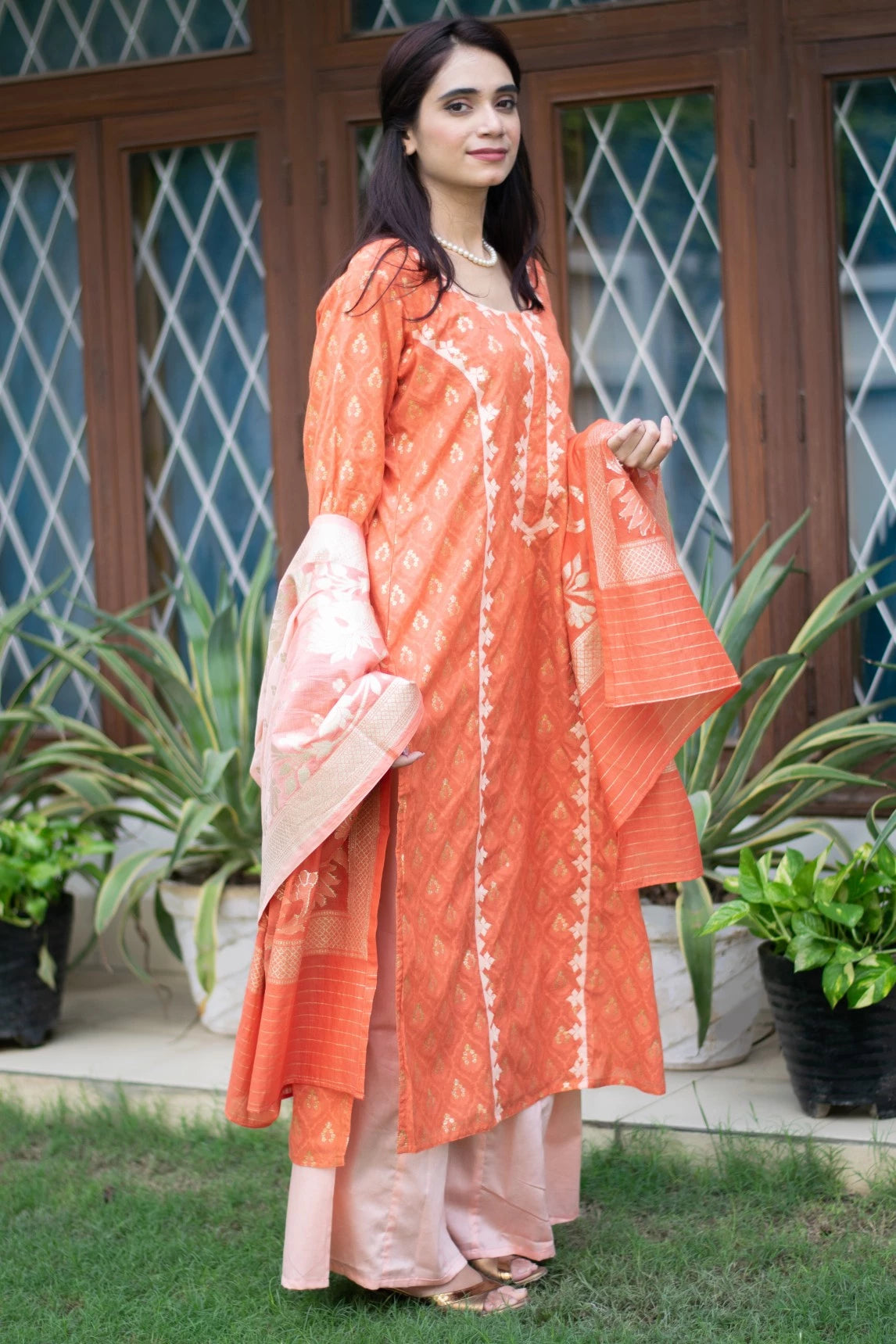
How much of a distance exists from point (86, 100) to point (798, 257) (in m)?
1.90

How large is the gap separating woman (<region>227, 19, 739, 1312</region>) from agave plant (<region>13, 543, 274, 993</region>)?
125 cm

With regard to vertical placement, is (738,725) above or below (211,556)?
below

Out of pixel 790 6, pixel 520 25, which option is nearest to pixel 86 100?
pixel 520 25

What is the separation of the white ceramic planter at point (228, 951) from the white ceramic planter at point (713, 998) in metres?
0.89

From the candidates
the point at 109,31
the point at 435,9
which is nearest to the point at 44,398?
the point at 109,31

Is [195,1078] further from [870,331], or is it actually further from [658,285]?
[870,331]

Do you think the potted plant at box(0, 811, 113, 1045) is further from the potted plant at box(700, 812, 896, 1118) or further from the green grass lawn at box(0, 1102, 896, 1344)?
the potted plant at box(700, 812, 896, 1118)

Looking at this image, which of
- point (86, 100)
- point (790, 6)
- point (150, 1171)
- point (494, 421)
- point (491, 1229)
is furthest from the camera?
point (86, 100)

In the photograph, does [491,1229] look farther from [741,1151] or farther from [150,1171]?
[150,1171]

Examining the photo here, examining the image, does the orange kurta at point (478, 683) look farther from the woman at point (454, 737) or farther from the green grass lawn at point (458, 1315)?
the green grass lawn at point (458, 1315)

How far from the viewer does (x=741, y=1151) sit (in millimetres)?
2730

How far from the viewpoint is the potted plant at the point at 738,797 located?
10.6 ft

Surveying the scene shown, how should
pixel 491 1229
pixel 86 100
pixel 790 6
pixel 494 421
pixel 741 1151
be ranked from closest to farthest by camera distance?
pixel 494 421
pixel 491 1229
pixel 741 1151
pixel 790 6
pixel 86 100

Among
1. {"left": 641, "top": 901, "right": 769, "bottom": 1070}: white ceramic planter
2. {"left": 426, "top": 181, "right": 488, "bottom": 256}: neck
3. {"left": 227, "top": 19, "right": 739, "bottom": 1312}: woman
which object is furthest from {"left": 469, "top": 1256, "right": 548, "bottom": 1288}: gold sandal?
{"left": 426, "top": 181, "right": 488, "bottom": 256}: neck
